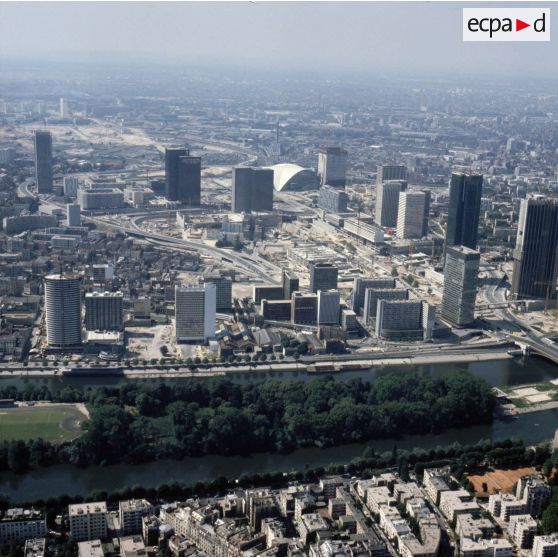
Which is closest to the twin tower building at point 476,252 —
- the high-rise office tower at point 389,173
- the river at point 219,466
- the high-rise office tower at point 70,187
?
the river at point 219,466

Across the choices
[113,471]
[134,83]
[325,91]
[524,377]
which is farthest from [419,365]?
[325,91]

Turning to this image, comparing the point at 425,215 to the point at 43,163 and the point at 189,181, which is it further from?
the point at 43,163

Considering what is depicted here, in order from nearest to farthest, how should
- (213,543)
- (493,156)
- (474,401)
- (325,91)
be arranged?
(213,543)
(474,401)
(493,156)
(325,91)

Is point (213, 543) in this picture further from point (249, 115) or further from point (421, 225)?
point (249, 115)

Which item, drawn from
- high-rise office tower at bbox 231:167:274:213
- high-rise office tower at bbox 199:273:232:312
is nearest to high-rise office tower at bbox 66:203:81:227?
high-rise office tower at bbox 231:167:274:213

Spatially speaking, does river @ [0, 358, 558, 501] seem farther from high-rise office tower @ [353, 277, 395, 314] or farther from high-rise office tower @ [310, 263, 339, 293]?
high-rise office tower @ [310, 263, 339, 293]

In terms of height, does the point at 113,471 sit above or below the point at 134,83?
below
